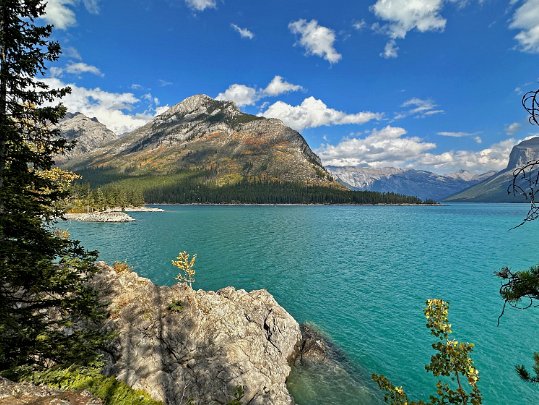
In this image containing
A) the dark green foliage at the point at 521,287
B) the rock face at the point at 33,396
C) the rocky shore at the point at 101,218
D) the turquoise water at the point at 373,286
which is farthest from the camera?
the rocky shore at the point at 101,218

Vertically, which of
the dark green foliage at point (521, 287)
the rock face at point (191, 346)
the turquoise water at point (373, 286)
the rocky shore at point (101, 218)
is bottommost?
the turquoise water at point (373, 286)

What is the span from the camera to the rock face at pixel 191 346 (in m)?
21.3

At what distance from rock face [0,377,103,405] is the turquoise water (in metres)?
18.3

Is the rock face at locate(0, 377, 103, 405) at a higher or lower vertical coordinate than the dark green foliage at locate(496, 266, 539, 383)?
lower

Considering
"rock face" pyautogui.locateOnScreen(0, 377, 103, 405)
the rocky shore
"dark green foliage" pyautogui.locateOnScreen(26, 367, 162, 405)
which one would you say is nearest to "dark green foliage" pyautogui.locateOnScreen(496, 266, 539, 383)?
"rock face" pyautogui.locateOnScreen(0, 377, 103, 405)

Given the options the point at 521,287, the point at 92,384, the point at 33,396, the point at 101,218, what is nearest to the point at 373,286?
the point at 92,384

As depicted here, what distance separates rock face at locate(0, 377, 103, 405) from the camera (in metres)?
10.0

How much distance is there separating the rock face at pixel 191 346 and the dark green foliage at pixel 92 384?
3393mm

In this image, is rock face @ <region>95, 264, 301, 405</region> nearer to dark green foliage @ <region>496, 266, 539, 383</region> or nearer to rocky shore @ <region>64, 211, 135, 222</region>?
dark green foliage @ <region>496, 266, 539, 383</region>

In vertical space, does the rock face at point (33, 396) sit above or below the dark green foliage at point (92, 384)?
above

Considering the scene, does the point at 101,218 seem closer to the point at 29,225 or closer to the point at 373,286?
the point at 373,286

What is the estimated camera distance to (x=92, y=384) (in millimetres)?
15375

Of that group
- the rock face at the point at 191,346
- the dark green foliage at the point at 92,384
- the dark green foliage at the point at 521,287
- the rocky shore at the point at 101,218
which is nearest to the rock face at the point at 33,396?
the dark green foliage at the point at 92,384

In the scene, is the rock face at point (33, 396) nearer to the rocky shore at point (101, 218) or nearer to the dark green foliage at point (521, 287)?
the dark green foliage at point (521, 287)
